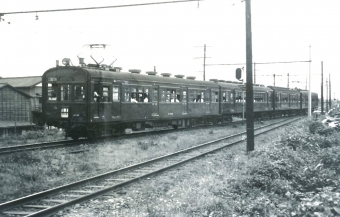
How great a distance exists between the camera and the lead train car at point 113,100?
1630 centimetres

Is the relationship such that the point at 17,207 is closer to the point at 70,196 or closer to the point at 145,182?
the point at 70,196

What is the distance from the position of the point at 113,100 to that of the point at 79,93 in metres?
1.75

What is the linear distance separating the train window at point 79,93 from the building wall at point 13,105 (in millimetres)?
12143

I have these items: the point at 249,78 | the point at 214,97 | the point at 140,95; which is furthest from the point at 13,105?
the point at 249,78

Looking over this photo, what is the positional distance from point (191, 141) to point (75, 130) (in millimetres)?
5486

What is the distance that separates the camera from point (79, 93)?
16.4m

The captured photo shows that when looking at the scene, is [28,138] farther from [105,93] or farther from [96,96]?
[105,93]

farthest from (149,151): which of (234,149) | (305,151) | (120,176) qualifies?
(305,151)

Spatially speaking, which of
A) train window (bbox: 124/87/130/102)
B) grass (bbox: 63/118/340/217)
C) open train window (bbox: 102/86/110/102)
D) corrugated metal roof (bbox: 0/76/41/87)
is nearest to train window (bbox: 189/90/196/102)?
train window (bbox: 124/87/130/102)

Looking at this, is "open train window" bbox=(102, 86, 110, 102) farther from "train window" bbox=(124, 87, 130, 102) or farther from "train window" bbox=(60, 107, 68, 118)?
"train window" bbox=(60, 107, 68, 118)

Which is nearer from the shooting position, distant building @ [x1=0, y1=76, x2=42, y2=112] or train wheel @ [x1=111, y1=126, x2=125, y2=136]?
train wheel @ [x1=111, y1=126, x2=125, y2=136]

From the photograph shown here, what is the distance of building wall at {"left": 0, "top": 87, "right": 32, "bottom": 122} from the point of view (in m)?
27.1

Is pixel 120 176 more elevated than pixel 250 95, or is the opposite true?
pixel 250 95

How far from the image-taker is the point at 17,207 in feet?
23.0
